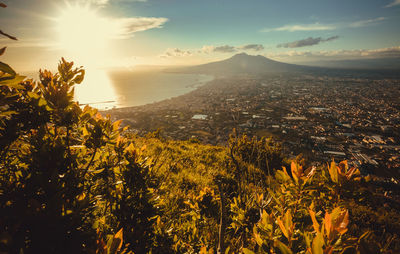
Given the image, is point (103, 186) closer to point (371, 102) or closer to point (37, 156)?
point (37, 156)

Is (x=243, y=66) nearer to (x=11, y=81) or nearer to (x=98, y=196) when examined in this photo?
(x=98, y=196)

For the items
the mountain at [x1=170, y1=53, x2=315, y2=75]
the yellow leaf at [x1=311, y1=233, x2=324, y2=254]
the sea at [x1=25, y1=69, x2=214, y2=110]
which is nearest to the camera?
the yellow leaf at [x1=311, y1=233, x2=324, y2=254]

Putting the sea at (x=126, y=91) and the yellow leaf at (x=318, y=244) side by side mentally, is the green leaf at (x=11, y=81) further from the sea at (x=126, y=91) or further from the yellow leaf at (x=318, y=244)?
the sea at (x=126, y=91)

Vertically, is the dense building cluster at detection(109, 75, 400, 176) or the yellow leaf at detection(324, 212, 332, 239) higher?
the yellow leaf at detection(324, 212, 332, 239)

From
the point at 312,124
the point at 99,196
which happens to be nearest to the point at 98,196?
the point at 99,196

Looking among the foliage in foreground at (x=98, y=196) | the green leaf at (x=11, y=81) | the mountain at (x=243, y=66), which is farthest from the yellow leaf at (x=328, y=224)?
the mountain at (x=243, y=66)

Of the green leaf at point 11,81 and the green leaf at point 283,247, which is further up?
the green leaf at point 11,81

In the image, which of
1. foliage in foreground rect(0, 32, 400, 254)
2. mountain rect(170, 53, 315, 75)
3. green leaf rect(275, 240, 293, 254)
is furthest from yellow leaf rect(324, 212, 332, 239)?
mountain rect(170, 53, 315, 75)

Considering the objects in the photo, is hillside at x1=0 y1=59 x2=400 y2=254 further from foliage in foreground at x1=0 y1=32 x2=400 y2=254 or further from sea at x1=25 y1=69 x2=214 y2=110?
sea at x1=25 y1=69 x2=214 y2=110

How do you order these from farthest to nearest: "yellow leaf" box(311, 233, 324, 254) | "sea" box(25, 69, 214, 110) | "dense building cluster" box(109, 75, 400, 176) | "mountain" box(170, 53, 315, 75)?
"mountain" box(170, 53, 315, 75) → "sea" box(25, 69, 214, 110) → "dense building cluster" box(109, 75, 400, 176) → "yellow leaf" box(311, 233, 324, 254)

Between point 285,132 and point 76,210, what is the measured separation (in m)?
36.3

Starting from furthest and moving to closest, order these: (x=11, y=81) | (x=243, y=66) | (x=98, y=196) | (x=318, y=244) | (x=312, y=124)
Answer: (x=243, y=66) → (x=312, y=124) → (x=98, y=196) → (x=11, y=81) → (x=318, y=244)

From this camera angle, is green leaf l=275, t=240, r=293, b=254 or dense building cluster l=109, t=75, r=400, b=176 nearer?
green leaf l=275, t=240, r=293, b=254

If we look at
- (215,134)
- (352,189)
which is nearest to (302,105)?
(215,134)
